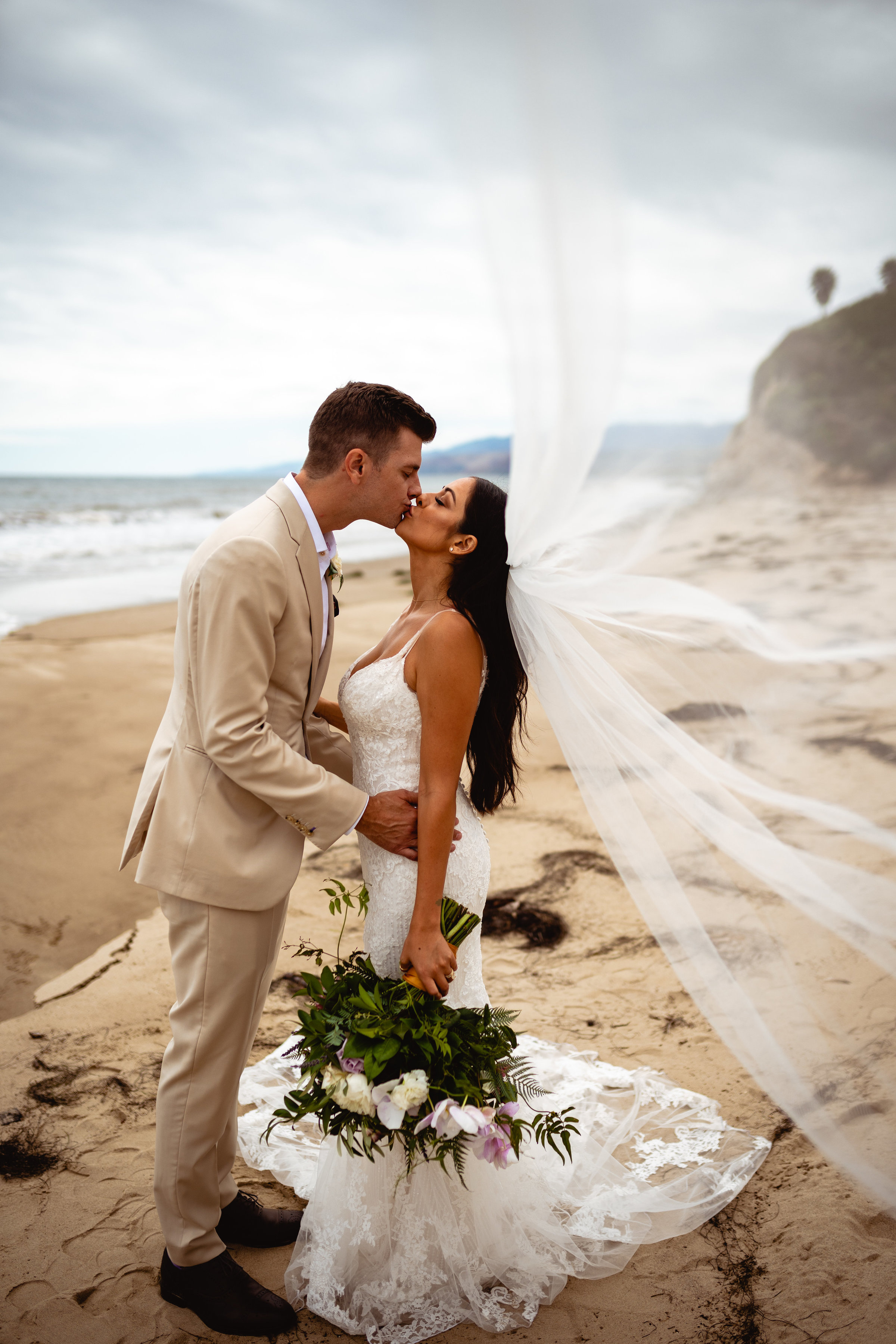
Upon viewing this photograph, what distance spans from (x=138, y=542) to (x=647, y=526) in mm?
21483

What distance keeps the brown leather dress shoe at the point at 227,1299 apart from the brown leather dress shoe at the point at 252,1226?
18cm

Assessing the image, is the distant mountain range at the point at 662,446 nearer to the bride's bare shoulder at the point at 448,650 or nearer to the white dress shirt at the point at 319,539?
the white dress shirt at the point at 319,539

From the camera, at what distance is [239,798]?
2256mm

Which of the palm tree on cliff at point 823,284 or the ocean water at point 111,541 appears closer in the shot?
the palm tree on cliff at point 823,284

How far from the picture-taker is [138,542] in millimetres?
22000

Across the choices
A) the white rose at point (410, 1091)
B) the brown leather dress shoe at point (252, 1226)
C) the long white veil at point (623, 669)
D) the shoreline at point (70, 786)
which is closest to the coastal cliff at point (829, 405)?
the long white veil at point (623, 669)

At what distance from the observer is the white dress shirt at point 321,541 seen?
231cm

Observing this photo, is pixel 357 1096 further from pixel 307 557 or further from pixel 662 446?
pixel 662 446

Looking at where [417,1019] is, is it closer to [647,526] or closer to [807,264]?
[647,526]

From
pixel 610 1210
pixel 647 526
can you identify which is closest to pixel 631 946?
pixel 610 1210

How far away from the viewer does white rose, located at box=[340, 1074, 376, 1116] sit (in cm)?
204

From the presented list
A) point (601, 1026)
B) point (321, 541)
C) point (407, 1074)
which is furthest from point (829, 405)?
point (601, 1026)

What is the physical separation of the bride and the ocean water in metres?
0.55

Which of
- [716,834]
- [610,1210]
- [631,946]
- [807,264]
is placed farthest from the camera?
[631,946]
